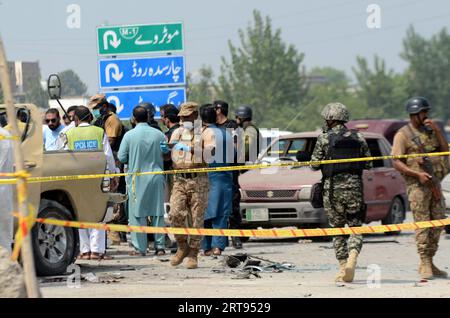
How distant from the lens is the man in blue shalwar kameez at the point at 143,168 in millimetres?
16031

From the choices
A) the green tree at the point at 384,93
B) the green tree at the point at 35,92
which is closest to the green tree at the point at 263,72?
the green tree at the point at 384,93

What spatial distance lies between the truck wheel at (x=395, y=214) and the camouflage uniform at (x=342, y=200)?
7467mm

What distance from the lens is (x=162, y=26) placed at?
23.3m

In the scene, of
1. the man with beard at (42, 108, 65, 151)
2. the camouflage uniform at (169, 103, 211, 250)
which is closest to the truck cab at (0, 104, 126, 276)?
the camouflage uniform at (169, 103, 211, 250)

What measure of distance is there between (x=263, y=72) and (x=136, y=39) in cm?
7557

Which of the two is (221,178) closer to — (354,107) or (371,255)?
(371,255)

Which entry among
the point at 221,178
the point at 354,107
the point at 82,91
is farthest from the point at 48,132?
the point at 354,107

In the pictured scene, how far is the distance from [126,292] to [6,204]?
62.5 inches

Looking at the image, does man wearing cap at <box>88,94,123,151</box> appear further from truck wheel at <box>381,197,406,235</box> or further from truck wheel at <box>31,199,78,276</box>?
truck wheel at <box>381,197,406,235</box>

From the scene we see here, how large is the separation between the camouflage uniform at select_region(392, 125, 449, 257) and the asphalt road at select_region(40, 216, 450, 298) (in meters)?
0.39

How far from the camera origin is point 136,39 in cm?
2364

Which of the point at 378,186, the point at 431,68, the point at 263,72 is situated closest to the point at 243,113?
the point at 378,186

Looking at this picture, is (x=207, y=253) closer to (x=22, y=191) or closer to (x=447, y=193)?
(x=447, y=193)

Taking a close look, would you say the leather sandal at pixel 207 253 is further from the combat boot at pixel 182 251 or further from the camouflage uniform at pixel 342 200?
the camouflage uniform at pixel 342 200
